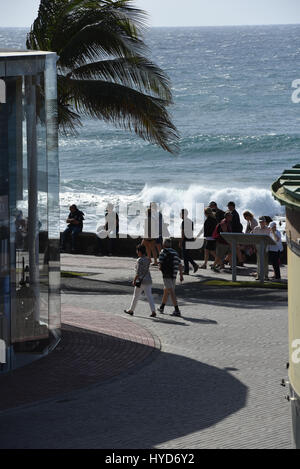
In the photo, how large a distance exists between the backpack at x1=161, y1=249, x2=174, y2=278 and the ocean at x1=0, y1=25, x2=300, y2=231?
2422 cm

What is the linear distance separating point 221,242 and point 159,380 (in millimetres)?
9437

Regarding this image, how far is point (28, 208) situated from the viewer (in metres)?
13.8

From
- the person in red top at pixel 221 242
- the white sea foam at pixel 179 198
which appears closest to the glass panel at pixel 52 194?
the person in red top at pixel 221 242

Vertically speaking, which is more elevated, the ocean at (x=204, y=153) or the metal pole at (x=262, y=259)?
the ocean at (x=204, y=153)

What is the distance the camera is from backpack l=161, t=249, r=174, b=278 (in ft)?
56.4

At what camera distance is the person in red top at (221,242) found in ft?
72.3

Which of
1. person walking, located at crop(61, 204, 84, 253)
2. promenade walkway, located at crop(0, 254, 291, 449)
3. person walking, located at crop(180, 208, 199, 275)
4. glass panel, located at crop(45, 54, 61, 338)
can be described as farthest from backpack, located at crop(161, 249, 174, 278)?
person walking, located at crop(61, 204, 84, 253)

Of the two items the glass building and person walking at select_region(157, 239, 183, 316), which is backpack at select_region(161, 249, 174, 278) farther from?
the glass building

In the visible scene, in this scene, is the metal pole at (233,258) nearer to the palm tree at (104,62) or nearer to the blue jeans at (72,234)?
the palm tree at (104,62)

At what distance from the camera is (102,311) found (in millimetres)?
17969

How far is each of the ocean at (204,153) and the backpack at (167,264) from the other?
24220 millimetres

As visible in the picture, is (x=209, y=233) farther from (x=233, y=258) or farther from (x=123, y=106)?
(x=123, y=106)

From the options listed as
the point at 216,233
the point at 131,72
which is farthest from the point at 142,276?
the point at 131,72

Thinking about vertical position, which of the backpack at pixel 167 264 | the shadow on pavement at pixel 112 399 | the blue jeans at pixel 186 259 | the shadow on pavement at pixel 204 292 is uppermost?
the backpack at pixel 167 264
